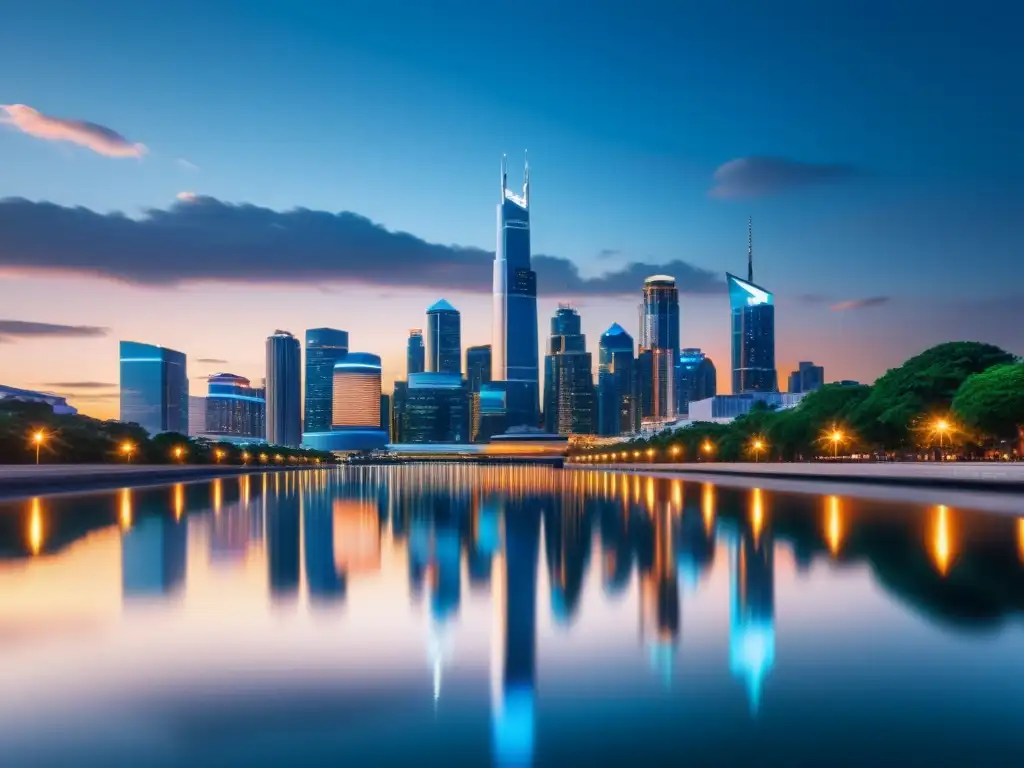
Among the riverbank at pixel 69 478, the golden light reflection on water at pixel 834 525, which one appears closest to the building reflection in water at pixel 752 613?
the golden light reflection on water at pixel 834 525

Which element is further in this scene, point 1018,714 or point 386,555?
point 386,555

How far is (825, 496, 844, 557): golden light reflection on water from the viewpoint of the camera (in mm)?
20970

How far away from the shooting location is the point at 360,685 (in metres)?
8.66

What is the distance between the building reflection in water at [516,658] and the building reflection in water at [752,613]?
73.9 inches

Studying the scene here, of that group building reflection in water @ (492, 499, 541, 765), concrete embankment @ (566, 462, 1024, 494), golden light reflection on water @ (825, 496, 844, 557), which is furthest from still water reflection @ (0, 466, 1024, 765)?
concrete embankment @ (566, 462, 1024, 494)

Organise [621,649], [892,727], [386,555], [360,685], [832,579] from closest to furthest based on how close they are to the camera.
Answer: [892,727]
[360,685]
[621,649]
[832,579]
[386,555]

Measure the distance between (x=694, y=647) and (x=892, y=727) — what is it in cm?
306

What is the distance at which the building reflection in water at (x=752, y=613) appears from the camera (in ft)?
30.0

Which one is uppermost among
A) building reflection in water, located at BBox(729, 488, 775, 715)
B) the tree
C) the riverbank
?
the tree

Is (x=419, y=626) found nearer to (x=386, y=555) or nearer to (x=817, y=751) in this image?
(x=817, y=751)

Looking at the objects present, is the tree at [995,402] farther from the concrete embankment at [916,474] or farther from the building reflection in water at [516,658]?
the building reflection in water at [516,658]

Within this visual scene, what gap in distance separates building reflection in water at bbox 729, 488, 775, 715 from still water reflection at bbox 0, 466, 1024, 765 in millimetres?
54

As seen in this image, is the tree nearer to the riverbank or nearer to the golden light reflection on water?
the golden light reflection on water

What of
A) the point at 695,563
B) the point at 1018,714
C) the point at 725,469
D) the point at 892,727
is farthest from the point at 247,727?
the point at 725,469
